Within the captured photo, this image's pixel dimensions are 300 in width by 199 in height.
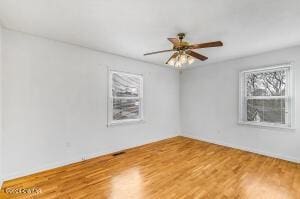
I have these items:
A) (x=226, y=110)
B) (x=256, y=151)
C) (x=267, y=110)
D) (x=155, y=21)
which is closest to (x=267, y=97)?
(x=267, y=110)

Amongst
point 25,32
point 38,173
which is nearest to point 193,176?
point 38,173

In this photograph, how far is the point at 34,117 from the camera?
2719 mm

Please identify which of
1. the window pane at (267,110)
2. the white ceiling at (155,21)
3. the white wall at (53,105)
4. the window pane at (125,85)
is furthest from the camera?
the window pane at (125,85)

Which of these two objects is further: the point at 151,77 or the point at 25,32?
the point at 151,77

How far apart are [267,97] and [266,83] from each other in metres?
0.35

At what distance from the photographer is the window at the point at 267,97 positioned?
11.1ft

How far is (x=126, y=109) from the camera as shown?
13.6 ft

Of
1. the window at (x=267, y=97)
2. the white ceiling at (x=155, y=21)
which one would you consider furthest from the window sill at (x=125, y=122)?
the window at (x=267, y=97)

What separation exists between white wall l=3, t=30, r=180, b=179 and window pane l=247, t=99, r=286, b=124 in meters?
3.19

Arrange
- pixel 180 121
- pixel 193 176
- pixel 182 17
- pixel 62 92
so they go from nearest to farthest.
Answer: pixel 182 17 < pixel 193 176 < pixel 62 92 < pixel 180 121

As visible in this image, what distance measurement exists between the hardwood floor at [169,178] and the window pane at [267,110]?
0.91m

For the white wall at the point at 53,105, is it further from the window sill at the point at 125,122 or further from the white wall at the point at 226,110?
the white wall at the point at 226,110

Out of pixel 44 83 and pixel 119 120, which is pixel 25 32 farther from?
pixel 119 120

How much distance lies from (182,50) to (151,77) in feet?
7.62
